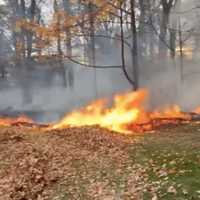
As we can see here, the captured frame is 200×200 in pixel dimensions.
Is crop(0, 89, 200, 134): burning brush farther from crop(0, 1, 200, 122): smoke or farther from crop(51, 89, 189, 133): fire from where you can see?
crop(0, 1, 200, 122): smoke

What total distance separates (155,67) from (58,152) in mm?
17768

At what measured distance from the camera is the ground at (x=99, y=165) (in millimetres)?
8977

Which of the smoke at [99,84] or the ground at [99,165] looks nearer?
the ground at [99,165]

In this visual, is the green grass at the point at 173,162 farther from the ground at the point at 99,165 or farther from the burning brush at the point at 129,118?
the burning brush at the point at 129,118

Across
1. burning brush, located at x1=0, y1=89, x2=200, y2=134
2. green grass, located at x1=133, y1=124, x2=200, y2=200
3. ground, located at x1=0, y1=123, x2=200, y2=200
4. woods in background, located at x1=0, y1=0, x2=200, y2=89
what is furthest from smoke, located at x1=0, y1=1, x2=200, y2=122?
ground, located at x1=0, y1=123, x2=200, y2=200

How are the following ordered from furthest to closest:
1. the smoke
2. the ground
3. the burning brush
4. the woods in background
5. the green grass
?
the smoke → the woods in background → the burning brush → the ground → the green grass

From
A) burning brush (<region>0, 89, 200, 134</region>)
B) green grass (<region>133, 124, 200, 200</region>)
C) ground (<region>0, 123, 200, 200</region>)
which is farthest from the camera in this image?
burning brush (<region>0, 89, 200, 134</region>)

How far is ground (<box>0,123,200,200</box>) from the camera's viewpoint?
898 cm

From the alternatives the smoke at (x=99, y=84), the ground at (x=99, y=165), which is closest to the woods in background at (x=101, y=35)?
the smoke at (x=99, y=84)

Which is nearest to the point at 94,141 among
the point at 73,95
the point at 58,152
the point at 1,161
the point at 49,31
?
the point at 58,152

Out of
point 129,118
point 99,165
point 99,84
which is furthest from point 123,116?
point 99,84

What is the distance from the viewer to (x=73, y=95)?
103 ft

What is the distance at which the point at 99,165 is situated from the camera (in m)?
10.8

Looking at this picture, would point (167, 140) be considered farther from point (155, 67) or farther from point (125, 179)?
point (155, 67)
